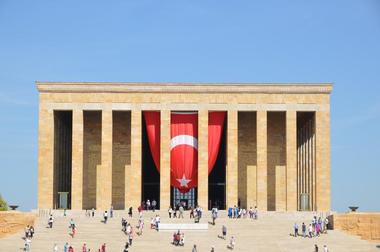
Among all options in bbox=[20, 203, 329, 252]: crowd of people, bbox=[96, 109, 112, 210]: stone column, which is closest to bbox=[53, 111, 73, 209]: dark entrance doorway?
bbox=[96, 109, 112, 210]: stone column

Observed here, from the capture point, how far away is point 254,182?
233 feet

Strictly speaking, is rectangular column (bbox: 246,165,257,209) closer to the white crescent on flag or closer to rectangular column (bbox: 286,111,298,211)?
rectangular column (bbox: 286,111,298,211)

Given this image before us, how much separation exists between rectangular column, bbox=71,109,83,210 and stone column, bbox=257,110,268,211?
45.5 ft

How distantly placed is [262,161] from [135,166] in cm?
994

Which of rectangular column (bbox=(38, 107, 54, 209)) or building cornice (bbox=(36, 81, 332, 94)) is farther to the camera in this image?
building cornice (bbox=(36, 81, 332, 94))

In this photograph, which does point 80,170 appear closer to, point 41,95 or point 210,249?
point 41,95

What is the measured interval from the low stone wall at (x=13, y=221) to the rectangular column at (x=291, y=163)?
66.5ft

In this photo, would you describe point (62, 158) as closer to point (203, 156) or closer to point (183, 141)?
point (183, 141)

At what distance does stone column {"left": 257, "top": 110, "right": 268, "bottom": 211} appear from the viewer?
66750mm

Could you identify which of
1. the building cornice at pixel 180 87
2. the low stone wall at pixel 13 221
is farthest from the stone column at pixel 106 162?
the low stone wall at pixel 13 221

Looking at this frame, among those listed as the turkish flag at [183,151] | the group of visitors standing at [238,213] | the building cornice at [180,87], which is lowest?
the group of visitors standing at [238,213]

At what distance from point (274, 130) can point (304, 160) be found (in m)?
3.53

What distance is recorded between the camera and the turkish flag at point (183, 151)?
66812 millimetres

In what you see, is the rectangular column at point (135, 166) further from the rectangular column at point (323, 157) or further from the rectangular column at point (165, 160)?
the rectangular column at point (323, 157)
